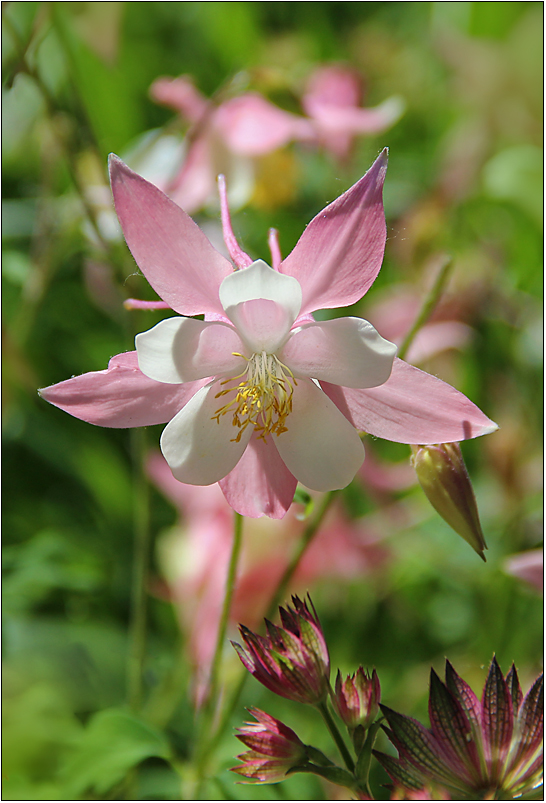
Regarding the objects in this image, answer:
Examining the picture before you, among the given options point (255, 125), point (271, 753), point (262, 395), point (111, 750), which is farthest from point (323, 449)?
point (255, 125)

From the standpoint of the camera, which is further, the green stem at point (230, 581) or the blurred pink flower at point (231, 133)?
the blurred pink flower at point (231, 133)

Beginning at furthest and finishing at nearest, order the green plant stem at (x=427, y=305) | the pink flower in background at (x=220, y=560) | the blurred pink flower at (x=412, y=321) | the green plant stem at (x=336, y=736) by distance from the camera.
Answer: the blurred pink flower at (x=412, y=321), the pink flower in background at (x=220, y=560), the green plant stem at (x=427, y=305), the green plant stem at (x=336, y=736)

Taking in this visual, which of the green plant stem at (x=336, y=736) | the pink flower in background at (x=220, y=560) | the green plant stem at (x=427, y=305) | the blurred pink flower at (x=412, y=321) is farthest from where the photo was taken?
the blurred pink flower at (x=412, y=321)

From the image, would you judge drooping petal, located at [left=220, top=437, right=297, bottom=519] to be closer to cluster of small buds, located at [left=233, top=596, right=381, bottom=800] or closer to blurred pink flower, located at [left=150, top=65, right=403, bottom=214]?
cluster of small buds, located at [left=233, top=596, right=381, bottom=800]

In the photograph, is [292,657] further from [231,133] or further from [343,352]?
[231,133]

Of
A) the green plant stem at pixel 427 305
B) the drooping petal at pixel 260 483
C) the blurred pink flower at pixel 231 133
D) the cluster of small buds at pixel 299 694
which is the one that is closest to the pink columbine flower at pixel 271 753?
the cluster of small buds at pixel 299 694

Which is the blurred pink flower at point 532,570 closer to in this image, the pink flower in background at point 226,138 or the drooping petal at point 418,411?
the drooping petal at point 418,411

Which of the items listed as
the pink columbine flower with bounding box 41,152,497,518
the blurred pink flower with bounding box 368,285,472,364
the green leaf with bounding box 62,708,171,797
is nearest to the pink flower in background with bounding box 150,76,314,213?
the blurred pink flower with bounding box 368,285,472,364

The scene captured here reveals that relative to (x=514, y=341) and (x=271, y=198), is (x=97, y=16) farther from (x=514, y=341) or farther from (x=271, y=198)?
(x=514, y=341)
